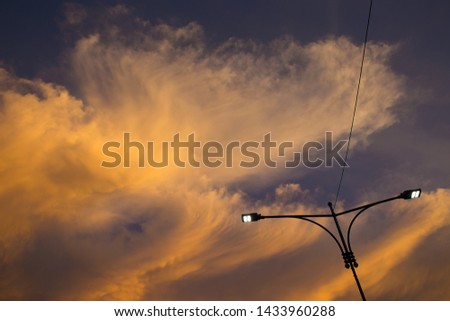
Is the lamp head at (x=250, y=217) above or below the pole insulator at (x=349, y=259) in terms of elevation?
above

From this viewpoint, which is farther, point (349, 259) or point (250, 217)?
point (250, 217)

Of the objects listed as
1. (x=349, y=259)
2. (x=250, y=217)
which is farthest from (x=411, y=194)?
(x=250, y=217)

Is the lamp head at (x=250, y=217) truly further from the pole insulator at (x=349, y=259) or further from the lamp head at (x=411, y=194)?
the lamp head at (x=411, y=194)

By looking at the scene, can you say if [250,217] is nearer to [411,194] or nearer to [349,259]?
[349,259]

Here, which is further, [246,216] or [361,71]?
[361,71]

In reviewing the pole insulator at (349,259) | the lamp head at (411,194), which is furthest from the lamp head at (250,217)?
the lamp head at (411,194)

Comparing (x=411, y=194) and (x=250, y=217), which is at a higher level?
(x=250, y=217)

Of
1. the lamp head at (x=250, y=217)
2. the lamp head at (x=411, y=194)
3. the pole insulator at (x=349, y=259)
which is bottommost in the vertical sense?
the pole insulator at (x=349, y=259)

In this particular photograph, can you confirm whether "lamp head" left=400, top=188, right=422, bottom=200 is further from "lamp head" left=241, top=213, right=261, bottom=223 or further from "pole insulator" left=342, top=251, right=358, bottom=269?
"lamp head" left=241, top=213, right=261, bottom=223
